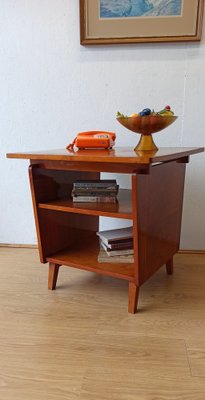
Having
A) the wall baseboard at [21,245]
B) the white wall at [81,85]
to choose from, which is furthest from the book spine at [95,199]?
the wall baseboard at [21,245]

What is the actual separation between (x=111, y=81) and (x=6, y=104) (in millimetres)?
517

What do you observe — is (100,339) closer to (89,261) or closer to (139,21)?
(89,261)

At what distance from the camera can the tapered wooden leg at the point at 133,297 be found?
96 cm

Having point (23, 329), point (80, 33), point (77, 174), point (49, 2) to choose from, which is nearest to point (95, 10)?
point (80, 33)

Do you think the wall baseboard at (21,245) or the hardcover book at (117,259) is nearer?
the hardcover book at (117,259)

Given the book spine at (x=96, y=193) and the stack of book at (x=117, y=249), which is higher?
the book spine at (x=96, y=193)

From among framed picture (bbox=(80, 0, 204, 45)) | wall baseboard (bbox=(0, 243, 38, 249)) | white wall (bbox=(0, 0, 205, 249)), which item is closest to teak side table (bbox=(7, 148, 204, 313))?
white wall (bbox=(0, 0, 205, 249))

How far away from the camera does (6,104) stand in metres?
1.48

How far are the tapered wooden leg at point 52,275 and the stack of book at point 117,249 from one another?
176 mm

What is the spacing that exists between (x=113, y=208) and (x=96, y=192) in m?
0.11

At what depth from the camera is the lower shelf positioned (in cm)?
97

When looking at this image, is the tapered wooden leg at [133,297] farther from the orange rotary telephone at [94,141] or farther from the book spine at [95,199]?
the orange rotary telephone at [94,141]

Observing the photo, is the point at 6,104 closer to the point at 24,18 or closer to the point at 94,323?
the point at 24,18

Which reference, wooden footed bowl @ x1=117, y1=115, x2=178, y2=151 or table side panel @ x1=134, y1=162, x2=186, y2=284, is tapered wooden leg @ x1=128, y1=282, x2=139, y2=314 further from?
wooden footed bowl @ x1=117, y1=115, x2=178, y2=151
